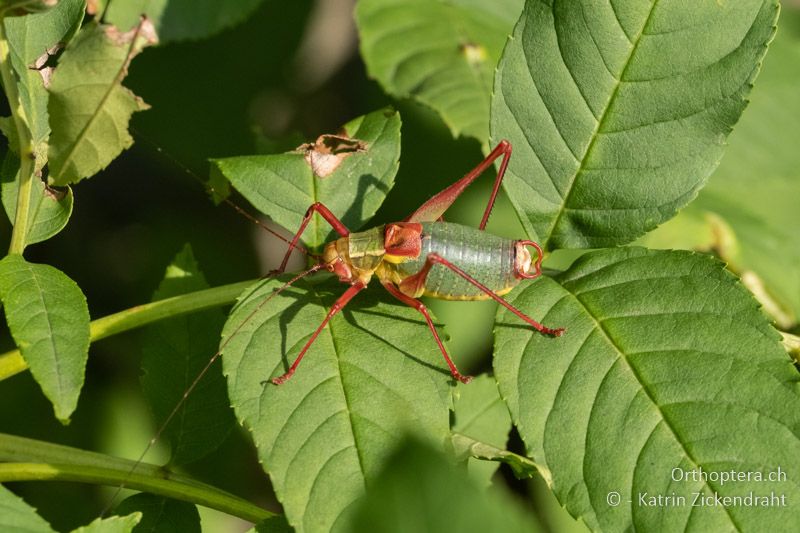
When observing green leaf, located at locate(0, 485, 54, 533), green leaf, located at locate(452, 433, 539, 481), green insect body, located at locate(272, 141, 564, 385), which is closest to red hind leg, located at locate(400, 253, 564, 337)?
green insect body, located at locate(272, 141, 564, 385)

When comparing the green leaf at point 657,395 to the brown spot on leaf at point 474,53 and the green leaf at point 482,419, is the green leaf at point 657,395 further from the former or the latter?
the brown spot on leaf at point 474,53

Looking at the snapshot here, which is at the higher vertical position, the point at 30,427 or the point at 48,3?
the point at 48,3

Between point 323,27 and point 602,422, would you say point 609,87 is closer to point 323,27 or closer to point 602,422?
point 602,422

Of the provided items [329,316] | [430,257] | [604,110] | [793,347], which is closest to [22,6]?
[329,316]

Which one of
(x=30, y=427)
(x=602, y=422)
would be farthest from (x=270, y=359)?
(x=30, y=427)

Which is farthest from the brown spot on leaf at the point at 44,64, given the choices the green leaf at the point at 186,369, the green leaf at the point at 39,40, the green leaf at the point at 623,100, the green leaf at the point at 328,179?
the green leaf at the point at 623,100

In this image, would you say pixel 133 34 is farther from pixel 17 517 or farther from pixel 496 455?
pixel 496 455

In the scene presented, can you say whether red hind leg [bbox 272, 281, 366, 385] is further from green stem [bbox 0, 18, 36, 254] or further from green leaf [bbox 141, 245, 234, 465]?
green stem [bbox 0, 18, 36, 254]
